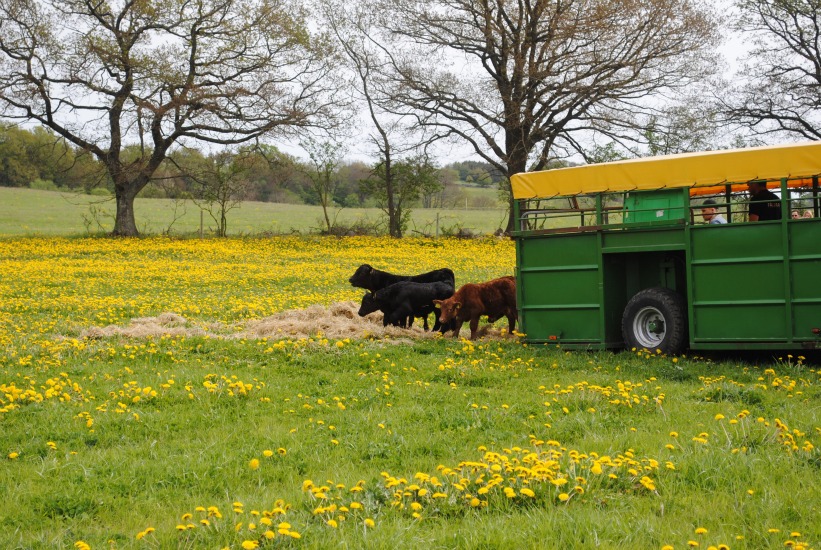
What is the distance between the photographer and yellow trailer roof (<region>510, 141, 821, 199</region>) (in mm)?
11227

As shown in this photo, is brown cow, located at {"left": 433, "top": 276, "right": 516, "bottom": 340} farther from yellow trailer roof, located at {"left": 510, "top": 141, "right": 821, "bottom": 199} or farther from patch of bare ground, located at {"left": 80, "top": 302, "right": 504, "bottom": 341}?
yellow trailer roof, located at {"left": 510, "top": 141, "right": 821, "bottom": 199}

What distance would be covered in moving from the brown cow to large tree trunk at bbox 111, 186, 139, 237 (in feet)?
101

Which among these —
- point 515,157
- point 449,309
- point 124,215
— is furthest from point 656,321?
point 124,215

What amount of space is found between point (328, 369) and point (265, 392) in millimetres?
1630

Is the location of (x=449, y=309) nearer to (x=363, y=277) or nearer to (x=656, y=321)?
(x=363, y=277)

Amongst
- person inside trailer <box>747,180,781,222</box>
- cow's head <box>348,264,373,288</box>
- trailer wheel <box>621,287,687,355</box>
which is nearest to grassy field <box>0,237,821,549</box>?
trailer wheel <box>621,287,687,355</box>

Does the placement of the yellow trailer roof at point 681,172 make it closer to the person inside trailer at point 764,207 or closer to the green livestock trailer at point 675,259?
the green livestock trailer at point 675,259

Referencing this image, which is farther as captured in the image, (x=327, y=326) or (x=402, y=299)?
(x=402, y=299)

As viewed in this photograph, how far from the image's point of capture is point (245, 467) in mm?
6934

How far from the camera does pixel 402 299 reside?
1505 cm

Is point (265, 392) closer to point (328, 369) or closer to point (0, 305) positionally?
point (328, 369)

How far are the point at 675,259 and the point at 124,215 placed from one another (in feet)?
113

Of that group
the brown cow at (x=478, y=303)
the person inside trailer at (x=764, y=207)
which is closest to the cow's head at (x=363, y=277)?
the brown cow at (x=478, y=303)

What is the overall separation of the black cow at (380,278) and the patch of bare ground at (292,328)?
500 millimetres
